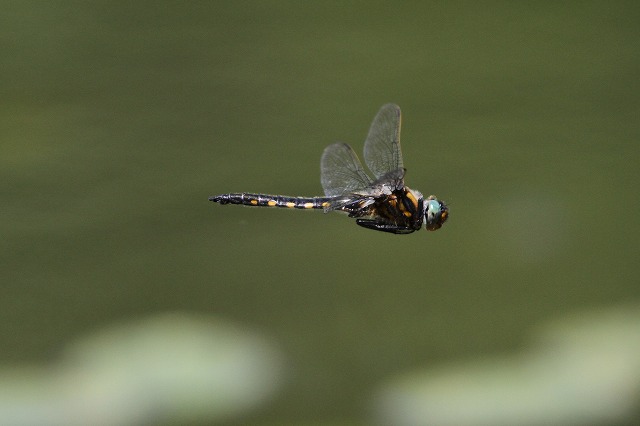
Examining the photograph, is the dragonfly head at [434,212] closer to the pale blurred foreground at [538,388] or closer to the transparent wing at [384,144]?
the transparent wing at [384,144]

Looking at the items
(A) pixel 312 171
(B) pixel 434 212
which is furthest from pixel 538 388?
(A) pixel 312 171

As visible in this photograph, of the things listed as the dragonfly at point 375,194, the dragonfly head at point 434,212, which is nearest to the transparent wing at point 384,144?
the dragonfly at point 375,194

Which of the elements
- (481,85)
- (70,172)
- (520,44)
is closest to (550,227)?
(481,85)

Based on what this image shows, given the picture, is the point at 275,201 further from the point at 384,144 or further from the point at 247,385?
the point at 247,385

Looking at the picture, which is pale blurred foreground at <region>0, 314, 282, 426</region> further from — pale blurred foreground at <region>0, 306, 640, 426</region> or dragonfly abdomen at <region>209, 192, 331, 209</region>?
dragonfly abdomen at <region>209, 192, 331, 209</region>

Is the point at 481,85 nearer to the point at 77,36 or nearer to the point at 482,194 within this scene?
the point at 482,194

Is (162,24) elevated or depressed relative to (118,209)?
elevated
